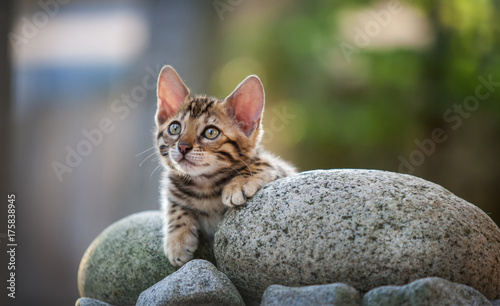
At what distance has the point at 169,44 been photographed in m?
5.39

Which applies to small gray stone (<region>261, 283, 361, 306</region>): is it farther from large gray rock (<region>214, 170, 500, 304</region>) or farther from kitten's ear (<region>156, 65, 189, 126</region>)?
kitten's ear (<region>156, 65, 189, 126</region>)

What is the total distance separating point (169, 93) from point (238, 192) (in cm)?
74

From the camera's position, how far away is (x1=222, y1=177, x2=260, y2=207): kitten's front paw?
2.30m

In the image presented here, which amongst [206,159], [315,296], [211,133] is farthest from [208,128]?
[315,296]

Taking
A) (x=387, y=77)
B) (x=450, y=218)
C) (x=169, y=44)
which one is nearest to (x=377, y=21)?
(x=387, y=77)

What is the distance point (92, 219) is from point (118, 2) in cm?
210

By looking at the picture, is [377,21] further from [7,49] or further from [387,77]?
[7,49]

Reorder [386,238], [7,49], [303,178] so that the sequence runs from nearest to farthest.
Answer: [386,238], [303,178], [7,49]

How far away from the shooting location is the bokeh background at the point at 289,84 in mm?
4664

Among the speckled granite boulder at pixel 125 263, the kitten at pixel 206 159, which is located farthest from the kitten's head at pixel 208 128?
the speckled granite boulder at pixel 125 263

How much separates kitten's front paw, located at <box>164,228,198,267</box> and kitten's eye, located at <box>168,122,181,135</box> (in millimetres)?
475

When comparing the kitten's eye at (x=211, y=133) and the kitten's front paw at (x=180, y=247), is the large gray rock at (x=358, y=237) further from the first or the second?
the kitten's eye at (x=211, y=133)

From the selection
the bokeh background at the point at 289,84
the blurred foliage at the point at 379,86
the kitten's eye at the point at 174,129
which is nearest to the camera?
the kitten's eye at the point at 174,129

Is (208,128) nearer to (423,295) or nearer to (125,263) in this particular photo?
(125,263)
